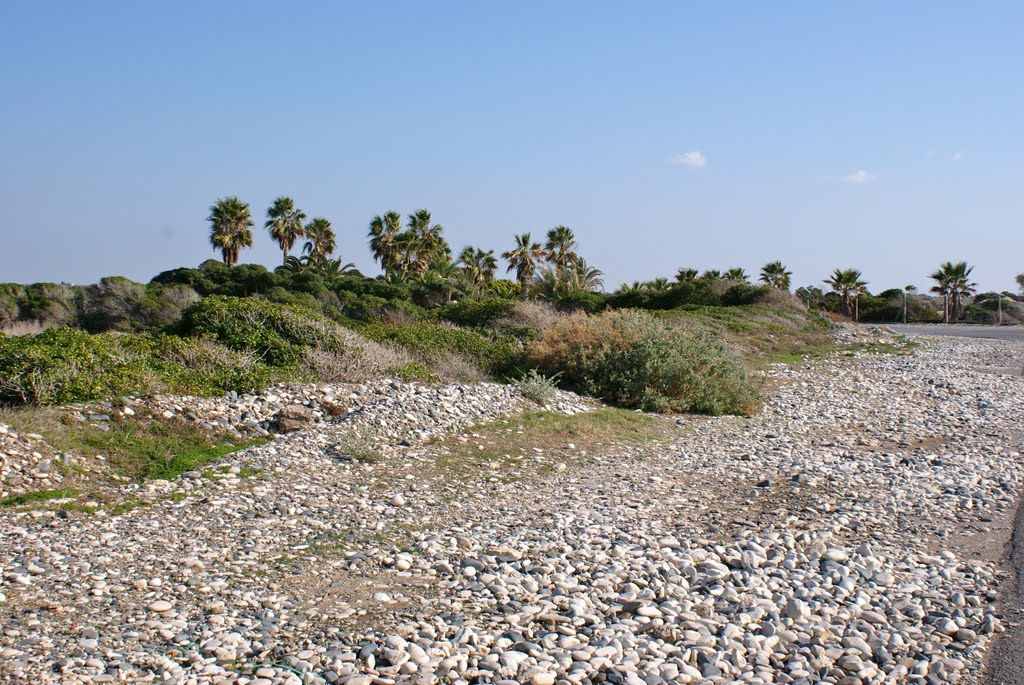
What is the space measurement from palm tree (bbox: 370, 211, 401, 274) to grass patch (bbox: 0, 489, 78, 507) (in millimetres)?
50939

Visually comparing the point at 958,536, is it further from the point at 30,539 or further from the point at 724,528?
the point at 30,539

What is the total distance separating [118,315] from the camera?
32.4 m

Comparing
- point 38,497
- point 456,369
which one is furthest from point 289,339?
point 38,497

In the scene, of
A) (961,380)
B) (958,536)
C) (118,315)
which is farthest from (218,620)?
(118,315)

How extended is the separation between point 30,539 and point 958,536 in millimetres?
7582

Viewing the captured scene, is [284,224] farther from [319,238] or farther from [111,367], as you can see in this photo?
[111,367]

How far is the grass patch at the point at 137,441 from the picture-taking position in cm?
893

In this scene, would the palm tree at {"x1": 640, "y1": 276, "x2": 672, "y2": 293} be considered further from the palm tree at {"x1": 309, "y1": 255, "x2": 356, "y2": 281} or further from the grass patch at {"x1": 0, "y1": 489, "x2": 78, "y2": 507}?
the grass patch at {"x1": 0, "y1": 489, "x2": 78, "y2": 507}

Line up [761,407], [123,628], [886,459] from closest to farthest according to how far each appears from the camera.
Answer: [123,628] < [886,459] < [761,407]

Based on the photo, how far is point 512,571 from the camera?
21.1ft

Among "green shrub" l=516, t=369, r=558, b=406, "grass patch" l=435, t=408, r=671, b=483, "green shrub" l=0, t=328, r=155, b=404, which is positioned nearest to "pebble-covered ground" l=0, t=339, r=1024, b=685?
"grass patch" l=435, t=408, r=671, b=483

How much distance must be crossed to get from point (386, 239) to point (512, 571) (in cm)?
5372

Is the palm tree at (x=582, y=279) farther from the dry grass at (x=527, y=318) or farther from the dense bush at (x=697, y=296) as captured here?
the dry grass at (x=527, y=318)

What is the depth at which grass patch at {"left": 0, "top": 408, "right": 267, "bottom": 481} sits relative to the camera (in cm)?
893
